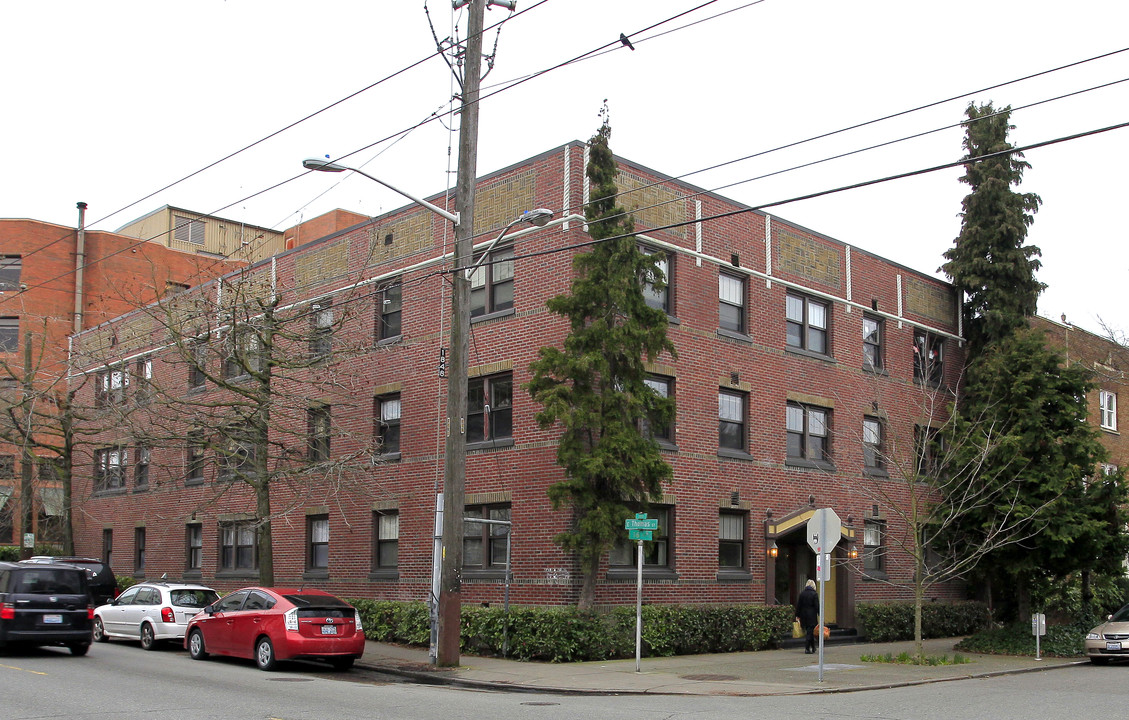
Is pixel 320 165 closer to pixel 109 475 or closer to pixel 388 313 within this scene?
pixel 388 313

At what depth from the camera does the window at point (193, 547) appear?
32562 mm

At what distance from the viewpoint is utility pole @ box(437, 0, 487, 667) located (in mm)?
18422

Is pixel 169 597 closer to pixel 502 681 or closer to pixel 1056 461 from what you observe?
pixel 502 681

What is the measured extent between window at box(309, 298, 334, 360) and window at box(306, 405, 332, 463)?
1.39 meters

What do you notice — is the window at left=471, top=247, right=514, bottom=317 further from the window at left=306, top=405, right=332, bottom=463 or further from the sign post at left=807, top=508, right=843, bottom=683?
the sign post at left=807, top=508, right=843, bottom=683

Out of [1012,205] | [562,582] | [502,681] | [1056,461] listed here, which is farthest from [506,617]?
[1012,205]

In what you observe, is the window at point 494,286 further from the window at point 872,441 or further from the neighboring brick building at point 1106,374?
the neighboring brick building at point 1106,374

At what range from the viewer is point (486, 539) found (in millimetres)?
22938

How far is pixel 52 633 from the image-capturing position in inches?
745

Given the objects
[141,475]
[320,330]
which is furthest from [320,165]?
[141,475]

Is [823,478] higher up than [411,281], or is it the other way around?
[411,281]

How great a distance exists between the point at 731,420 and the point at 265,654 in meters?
11.9

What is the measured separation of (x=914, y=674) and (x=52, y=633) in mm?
15312

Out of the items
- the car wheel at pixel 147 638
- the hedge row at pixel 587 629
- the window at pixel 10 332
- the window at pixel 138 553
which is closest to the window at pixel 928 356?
the hedge row at pixel 587 629
